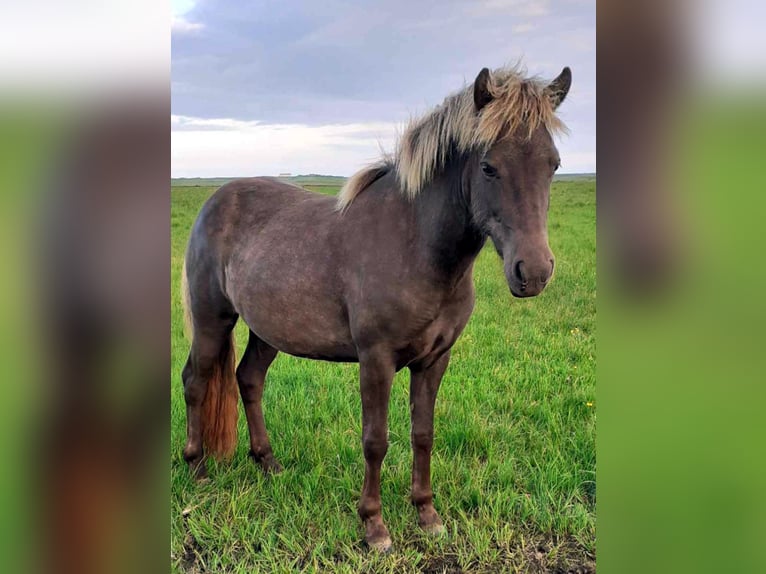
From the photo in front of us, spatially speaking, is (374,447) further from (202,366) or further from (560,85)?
(560,85)

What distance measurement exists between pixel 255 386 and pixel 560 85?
2.41 meters

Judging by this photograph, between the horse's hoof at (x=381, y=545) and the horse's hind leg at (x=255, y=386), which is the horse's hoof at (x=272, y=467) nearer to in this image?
the horse's hind leg at (x=255, y=386)

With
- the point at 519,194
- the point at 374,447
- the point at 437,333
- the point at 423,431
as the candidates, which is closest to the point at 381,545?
the point at 374,447

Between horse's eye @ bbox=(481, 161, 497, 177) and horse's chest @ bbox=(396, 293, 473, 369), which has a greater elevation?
horse's eye @ bbox=(481, 161, 497, 177)

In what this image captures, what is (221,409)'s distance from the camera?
3342 mm

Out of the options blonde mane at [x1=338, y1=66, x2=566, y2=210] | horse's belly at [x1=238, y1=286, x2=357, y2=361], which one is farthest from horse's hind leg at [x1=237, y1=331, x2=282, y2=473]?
blonde mane at [x1=338, y1=66, x2=566, y2=210]

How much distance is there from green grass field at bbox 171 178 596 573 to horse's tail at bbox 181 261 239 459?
0.16 meters

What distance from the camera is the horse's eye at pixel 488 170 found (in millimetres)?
1982

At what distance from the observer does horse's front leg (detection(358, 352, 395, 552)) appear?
2.48 metres

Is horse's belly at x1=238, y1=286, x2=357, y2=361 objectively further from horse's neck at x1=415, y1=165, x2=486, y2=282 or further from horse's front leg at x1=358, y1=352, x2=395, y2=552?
horse's neck at x1=415, y1=165, x2=486, y2=282

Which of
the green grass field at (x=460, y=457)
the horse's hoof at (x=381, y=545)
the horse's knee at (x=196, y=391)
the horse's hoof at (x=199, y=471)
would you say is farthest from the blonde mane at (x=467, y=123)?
the horse's hoof at (x=199, y=471)
